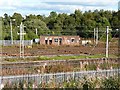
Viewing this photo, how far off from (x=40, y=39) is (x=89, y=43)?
9473 millimetres

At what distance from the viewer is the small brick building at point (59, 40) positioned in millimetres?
68438

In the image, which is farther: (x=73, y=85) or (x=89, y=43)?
(x=89, y=43)

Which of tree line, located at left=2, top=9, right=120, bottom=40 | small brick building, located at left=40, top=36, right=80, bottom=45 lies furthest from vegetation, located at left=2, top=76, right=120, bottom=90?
small brick building, located at left=40, top=36, right=80, bottom=45

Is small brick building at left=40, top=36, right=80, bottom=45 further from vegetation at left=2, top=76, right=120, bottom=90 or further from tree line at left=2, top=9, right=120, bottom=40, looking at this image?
vegetation at left=2, top=76, right=120, bottom=90

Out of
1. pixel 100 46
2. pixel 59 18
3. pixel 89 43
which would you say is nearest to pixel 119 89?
pixel 100 46

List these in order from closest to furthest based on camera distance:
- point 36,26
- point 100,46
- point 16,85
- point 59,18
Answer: point 16,85
point 100,46
point 36,26
point 59,18

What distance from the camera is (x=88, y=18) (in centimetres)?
7425

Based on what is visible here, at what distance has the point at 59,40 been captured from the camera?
231 ft

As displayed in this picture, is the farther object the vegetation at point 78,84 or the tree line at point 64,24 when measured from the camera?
the tree line at point 64,24

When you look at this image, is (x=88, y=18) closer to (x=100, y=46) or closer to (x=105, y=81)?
(x=100, y=46)

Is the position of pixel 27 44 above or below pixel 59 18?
below

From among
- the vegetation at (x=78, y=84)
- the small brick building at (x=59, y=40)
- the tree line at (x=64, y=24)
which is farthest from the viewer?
the tree line at (x=64, y=24)

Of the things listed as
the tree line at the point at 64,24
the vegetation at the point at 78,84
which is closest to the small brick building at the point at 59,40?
the tree line at the point at 64,24

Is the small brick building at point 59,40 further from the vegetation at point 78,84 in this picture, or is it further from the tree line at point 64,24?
the vegetation at point 78,84
